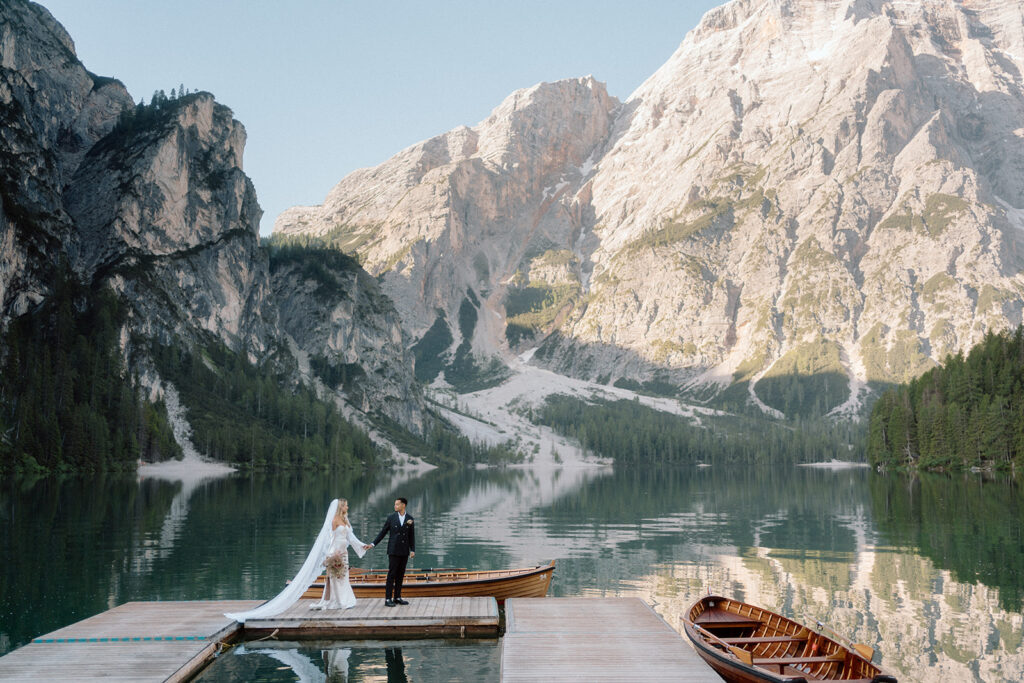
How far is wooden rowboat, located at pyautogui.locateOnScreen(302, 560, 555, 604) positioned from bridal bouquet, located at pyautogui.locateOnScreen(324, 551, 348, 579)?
3.27 metres

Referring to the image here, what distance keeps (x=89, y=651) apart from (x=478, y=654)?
10.9 m

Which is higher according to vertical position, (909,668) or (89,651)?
(89,651)

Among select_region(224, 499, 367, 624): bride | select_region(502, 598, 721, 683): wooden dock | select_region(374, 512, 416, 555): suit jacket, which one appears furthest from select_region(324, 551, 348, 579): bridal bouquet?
select_region(502, 598, 721, 683): wooden dock

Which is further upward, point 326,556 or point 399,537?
point 399,537

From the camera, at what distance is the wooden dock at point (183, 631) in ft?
67.3

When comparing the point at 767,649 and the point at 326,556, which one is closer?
the point at 767,649

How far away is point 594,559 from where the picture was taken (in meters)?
50.1

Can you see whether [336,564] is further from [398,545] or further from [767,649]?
[767,649]

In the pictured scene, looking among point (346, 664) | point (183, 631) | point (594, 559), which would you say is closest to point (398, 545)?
point (346, 664)

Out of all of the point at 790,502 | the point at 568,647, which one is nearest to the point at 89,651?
the point at 568,647

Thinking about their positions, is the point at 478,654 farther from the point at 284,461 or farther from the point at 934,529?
the point at 284,461

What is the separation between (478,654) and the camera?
24594 mm

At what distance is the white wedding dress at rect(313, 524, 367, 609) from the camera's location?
1075 inches

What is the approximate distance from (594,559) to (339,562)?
2585 cm
